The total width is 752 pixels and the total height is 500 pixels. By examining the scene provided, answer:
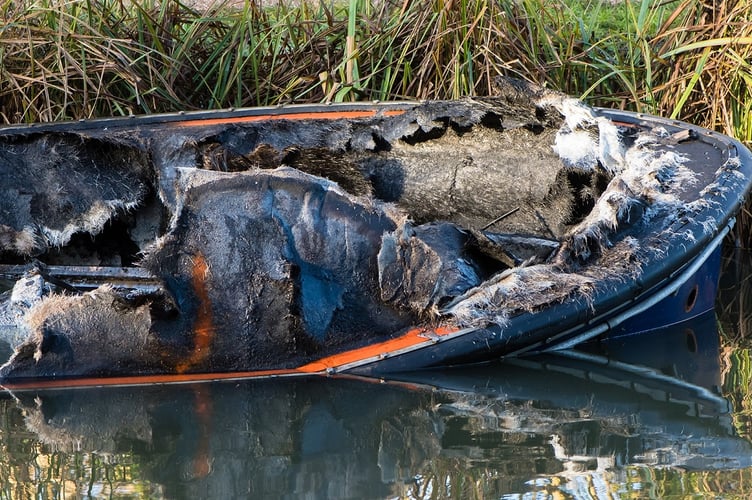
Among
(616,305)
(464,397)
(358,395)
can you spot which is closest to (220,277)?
(358,395)

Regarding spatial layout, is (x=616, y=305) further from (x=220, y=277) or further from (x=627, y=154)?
(x=220, y=277)

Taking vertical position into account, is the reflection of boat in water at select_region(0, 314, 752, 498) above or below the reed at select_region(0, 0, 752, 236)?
below

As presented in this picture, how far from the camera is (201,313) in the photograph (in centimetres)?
293

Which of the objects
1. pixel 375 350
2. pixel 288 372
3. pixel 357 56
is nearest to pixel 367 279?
pixel 375 350

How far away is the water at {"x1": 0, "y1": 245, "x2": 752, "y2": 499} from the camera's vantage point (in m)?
2.34

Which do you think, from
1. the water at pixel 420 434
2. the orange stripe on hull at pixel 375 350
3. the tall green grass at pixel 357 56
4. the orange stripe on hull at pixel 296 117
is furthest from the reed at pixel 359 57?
the orange stripe on hull at pixel 375 350

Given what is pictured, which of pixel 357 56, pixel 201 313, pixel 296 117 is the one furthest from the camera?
pixel 357 56

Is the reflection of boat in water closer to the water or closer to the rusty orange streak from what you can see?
the water

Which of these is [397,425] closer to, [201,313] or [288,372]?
[288,372]

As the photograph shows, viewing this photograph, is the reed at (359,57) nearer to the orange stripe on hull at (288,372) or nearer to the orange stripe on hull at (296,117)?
the orange stripe on hull at (296,117)

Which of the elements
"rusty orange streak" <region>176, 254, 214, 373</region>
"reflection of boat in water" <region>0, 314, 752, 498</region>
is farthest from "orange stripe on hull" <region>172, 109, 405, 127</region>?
A: "reflection of boat in water" <region>0, 314, 752, 498</region>

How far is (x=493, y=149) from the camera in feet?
13.4

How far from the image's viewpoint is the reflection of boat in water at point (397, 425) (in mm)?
2422

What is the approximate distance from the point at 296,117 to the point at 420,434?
1.91 metres
